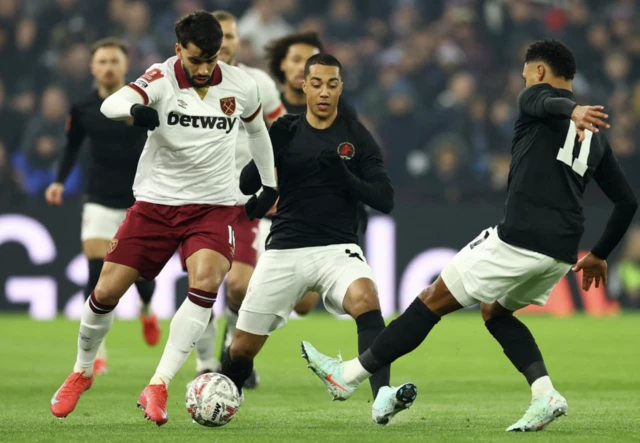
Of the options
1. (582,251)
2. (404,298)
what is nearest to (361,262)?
(404,298)

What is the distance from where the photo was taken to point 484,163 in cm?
1703

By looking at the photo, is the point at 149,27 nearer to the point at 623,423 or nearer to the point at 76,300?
the point at 76,300

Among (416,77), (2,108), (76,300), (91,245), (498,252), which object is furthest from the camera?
(416,77)

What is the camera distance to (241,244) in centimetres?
904

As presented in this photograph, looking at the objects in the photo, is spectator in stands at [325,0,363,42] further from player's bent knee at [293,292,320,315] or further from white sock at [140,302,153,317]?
player's bent knee at [293,292,320,315]

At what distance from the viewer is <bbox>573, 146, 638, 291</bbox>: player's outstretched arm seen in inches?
256

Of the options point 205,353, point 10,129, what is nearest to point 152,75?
point 205,353

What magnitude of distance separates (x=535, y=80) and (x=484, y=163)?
10698 mm

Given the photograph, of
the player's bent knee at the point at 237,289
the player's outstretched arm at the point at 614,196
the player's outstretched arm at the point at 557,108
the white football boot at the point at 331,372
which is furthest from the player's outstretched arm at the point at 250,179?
Result: the player's outstretched arm at the point at 614,196

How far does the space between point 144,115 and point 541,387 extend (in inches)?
96.6

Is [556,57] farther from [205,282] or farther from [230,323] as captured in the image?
[230,323]

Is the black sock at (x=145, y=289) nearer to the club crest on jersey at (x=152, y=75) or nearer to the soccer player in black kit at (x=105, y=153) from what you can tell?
the soccer player in black kit at (x=105, y=153)

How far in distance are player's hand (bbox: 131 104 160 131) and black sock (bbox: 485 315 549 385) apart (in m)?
2.10

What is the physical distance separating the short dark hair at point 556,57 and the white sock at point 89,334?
9.14 ft
